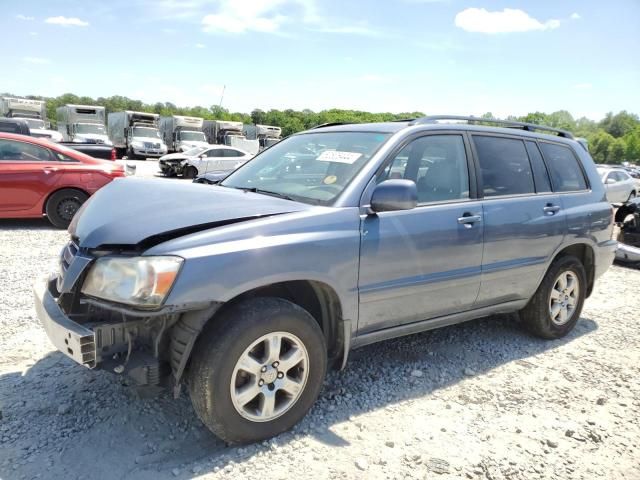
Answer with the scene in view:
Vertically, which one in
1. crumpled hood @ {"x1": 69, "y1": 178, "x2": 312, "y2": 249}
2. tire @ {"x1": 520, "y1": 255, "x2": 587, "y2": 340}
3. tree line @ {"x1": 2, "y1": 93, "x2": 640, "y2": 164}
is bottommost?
tire @ {"x1": 520, "y1": 255, "x2": 587, "y2": 340}

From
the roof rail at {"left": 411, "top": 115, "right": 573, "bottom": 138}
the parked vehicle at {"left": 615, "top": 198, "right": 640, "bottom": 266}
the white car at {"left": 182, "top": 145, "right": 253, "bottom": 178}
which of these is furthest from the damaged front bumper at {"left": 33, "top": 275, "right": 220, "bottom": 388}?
the white car at {"left": 182, "top": 145, "right": 253, "bottom": 178}

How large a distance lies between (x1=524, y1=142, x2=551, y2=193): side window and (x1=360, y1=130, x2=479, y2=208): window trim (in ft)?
2.72

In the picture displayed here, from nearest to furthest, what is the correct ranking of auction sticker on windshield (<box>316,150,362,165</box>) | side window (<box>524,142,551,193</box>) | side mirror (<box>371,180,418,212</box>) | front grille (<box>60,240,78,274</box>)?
front grille (<box>60,240,78,274</box>) < side mirror (<box>371,180,418,212</box>) < auction sticker on windshield (<box>316,150,362,165</box>) < side window (<box>524,142,551,193</box>)

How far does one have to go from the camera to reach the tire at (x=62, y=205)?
782 centimetres

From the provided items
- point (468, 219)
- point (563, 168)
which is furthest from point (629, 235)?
point (468, 219)

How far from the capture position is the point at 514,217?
372 cm

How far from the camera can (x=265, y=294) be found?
2744 millimetres

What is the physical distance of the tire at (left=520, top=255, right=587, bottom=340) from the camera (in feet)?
13.7

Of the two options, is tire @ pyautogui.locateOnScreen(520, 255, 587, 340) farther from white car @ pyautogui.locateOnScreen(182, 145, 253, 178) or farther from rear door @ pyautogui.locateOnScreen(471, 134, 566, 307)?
white car @ pyautogui.locateOnScreen(182, 145, 253, 178)

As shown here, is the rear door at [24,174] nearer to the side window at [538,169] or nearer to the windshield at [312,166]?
the windshield at [312,166]

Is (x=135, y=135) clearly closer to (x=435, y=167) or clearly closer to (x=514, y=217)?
(x=435, y=167)

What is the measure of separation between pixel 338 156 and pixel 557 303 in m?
2.53

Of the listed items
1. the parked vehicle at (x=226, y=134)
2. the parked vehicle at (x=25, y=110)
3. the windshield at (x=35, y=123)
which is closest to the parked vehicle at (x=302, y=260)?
the parked vehicle at (x=25, y=110)

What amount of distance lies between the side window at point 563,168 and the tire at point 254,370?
2792 millimetres
